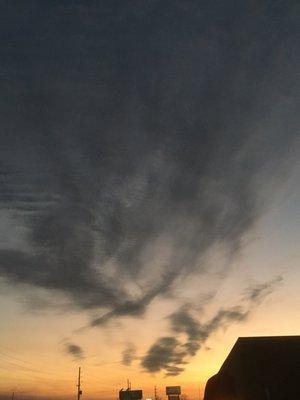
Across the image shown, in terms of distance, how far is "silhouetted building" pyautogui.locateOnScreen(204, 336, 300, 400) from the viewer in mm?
37156

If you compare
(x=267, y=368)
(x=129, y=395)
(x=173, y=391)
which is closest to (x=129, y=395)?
(x=129, y=395)

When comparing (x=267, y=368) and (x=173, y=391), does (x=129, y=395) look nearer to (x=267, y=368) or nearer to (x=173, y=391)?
(x=173, y=391)

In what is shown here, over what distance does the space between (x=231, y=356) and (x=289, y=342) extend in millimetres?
6637

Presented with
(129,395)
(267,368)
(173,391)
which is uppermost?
(173,391)

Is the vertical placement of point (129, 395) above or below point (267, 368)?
above

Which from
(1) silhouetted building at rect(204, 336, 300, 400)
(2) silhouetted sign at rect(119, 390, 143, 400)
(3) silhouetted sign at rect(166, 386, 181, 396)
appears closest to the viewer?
(1) silhouetted building at rect(204, 336, 300, 400)

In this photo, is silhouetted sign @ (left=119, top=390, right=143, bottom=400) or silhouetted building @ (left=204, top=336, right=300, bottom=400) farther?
silhouetted sign @ (left=119, top=390, right=143, bottom=400)

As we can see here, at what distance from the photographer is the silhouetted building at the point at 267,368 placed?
37156mm

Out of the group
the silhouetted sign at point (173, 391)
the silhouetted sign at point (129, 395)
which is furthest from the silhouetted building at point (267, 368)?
the silhouetted sign at point (173, 391)

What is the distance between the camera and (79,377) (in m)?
114

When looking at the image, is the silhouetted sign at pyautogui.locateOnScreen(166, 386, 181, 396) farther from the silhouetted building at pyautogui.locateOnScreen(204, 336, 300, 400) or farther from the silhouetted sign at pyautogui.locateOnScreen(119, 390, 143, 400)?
the silhouetted building at pyautogui.locateOnScreen(204, 336, 300, 400)

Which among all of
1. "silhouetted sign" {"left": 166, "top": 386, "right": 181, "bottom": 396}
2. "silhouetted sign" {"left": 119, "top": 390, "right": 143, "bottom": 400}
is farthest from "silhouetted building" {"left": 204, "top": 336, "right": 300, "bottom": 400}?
"silhouetted sign" {"left": 166, "top": 386, "right": 181, "bottom": 396}

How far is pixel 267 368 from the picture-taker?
125 ft

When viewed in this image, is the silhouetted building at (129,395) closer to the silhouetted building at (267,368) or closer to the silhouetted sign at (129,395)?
the silhouetted sign at (129,395)
